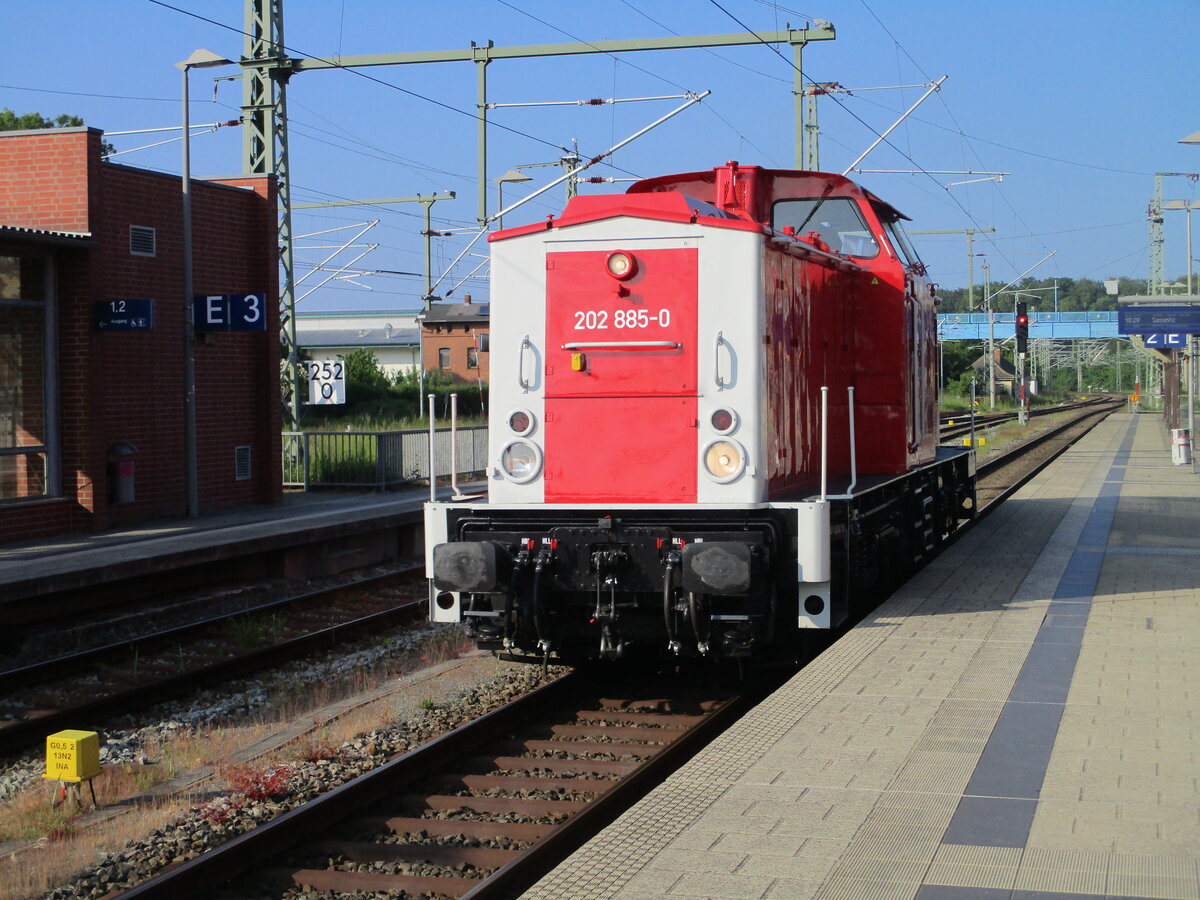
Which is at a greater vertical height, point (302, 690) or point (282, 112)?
point (282, 112)

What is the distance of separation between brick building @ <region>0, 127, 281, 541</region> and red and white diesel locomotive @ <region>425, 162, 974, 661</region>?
28.5ft

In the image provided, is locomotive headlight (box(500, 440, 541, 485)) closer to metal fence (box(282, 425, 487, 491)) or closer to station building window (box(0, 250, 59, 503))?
station building window (box(0, 250, 59, 503))

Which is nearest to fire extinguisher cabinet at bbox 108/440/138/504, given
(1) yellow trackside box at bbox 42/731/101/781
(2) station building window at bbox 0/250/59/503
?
(2) station building window at bbox 0/250/59/503

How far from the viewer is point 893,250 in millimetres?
10383

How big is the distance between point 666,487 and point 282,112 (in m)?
14.4

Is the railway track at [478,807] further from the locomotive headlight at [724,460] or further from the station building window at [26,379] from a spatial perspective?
the station building window at [26,379]

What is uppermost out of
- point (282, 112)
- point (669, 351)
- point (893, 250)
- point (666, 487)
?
point (282, 112)

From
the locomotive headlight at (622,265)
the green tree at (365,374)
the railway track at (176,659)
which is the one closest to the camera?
the locomotive headlight at (622,265)

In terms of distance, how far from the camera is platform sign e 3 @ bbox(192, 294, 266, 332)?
17.4 m

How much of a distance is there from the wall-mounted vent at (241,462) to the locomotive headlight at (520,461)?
37.6ft

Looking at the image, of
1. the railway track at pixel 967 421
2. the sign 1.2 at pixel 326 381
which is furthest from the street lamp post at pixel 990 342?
the sign 1.2 at pixel 326 381

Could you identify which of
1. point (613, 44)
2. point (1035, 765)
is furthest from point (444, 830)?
point (613, 44)

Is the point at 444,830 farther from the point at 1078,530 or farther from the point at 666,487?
the point at 1078,530

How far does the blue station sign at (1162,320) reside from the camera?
931 inches
